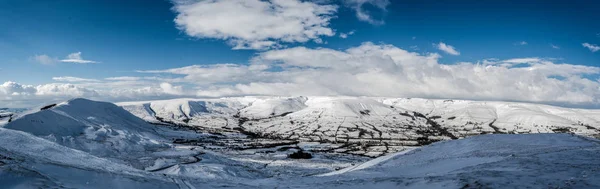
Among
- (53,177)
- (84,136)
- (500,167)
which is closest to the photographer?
(53,177)

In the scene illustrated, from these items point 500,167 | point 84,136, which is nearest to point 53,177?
point 500,167

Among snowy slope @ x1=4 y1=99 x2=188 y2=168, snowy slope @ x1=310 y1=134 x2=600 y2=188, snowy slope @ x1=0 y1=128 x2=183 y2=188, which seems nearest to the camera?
snowy slope @ x1=0 y1=128 x2=183 y2=188

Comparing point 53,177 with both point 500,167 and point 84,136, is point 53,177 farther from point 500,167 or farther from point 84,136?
point 84,136

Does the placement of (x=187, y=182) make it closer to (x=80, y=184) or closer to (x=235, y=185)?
(x=235, y=185)

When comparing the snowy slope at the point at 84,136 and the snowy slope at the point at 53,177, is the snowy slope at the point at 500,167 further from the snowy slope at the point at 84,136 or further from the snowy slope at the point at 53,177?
the snowy slope at the point at 84,136

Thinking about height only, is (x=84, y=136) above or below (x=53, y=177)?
below

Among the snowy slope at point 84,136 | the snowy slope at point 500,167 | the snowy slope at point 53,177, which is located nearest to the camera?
the snowy slope at point 53,177

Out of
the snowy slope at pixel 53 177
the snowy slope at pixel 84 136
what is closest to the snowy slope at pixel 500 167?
the snowy slope at pixel 53 177

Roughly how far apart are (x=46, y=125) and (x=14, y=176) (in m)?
68.5

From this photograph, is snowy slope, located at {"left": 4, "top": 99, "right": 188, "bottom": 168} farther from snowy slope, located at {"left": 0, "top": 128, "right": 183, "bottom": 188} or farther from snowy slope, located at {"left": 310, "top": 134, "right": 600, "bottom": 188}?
snowy slope, located at {"left": 310, "top": 134, "right": 600, "bottom": 188}

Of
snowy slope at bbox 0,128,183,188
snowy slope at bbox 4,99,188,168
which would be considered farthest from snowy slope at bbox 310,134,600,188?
snowy slope at bbox 4,99,188,168

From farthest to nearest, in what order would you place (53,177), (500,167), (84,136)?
1. (84,136)
2. (500,167)
3. (53,177)

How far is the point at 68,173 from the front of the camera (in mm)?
17875

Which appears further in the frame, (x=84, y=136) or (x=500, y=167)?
Answer: (x=84, y=136)
